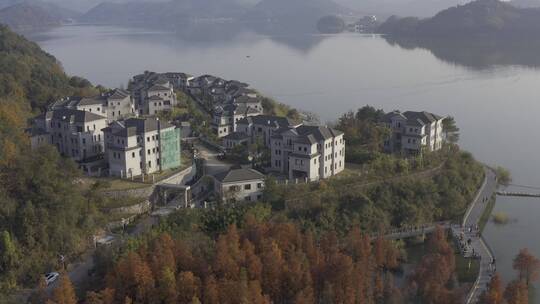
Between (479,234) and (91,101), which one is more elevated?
(91,101)

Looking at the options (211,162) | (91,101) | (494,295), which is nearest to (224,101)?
(91,101)

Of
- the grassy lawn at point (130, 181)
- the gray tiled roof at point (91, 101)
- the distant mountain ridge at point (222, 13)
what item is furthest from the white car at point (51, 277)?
the distant mountain ridge at point (222, 13)

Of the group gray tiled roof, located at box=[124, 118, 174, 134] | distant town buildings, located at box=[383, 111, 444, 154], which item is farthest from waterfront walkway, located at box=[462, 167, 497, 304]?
gray tiled roof, located at box=[124, 118, 174, 134]

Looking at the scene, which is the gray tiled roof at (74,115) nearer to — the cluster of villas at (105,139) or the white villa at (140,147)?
the cluster of villas at (105,139)

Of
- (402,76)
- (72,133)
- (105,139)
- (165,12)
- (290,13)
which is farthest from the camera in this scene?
(165,12)

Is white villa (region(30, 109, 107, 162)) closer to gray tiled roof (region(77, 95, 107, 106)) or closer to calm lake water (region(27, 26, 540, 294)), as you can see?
gray tiled roof (region(77, 95, 107, 106))

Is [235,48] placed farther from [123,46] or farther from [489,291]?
[489,291]

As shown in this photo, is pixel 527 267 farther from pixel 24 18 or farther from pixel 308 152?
pixel 24 18
